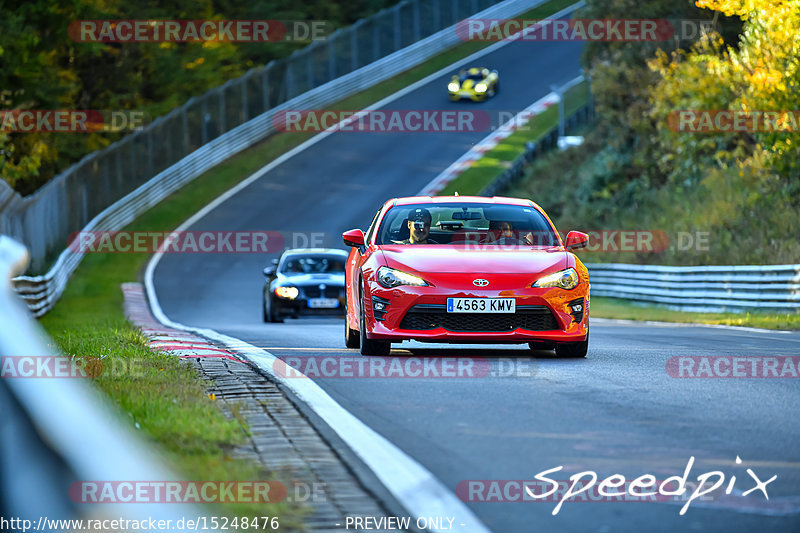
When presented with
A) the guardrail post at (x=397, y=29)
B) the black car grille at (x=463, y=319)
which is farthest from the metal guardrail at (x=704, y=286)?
the guardrail post at (x=397, y=29)

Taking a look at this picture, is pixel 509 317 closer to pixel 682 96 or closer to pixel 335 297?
pixel 335 297

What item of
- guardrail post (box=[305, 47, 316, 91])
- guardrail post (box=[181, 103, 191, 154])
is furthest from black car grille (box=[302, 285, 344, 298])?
guardrail post (box=[305, 47, 316, 91])

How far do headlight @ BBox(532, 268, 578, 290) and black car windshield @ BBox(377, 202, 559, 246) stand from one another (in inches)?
40.2

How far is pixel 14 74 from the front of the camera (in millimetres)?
43656

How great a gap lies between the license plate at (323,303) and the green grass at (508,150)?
69.7 ft

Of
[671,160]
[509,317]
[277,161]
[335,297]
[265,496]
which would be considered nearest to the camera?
[265,496]

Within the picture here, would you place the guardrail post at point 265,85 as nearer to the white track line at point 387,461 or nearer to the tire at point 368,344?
the white track line at point 387,461

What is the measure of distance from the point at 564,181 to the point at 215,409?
139 ft

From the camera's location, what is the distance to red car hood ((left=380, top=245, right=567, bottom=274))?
470 inches

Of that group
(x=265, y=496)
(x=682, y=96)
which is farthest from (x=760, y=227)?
(x=265, y=496)

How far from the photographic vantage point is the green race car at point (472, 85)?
5894 centimetres

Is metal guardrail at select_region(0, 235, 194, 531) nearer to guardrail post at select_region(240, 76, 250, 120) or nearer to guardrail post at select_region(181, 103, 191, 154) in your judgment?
guardrail post at select_region(181, 103, 191, 154)

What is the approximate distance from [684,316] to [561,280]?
15.0m

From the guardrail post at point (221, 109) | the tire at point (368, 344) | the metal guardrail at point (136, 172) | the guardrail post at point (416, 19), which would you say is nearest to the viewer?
the tire at point (368, 344)
